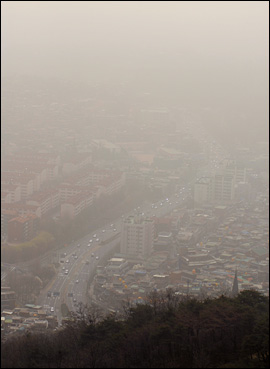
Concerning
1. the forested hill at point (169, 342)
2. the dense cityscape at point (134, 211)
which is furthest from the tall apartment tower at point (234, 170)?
the forested hill at point (169, 342)

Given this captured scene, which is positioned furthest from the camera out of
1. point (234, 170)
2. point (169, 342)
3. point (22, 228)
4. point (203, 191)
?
point (234, 170)

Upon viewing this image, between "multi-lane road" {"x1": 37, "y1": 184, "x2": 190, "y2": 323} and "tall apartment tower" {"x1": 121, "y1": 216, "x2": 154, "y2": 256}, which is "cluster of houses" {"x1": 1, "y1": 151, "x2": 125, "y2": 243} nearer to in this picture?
"multi-lane road" {"x1": 37, "y1": 184, "x2": 190, "y2": 323}

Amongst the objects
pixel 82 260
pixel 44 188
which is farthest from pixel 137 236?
pixel 44 188

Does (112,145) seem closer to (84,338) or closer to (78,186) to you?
(78,186)

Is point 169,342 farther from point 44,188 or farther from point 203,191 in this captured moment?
point 203,191

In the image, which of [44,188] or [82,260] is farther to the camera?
[44,188]

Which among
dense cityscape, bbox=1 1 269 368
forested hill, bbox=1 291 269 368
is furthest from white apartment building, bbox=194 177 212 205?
forested hill, bbox=1 291 269 368
